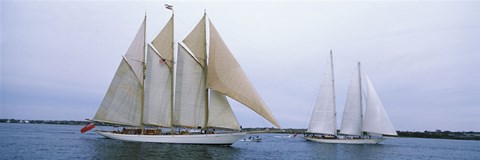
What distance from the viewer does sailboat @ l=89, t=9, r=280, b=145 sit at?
130ft

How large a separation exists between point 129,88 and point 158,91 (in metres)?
4.28

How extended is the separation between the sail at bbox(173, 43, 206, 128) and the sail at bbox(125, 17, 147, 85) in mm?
6409

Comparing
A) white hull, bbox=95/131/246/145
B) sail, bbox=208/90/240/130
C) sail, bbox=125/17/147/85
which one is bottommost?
white hull, bbox=95/131/246/145

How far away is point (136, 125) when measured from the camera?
46750mm

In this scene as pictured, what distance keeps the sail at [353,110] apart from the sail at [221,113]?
24592 millimetres

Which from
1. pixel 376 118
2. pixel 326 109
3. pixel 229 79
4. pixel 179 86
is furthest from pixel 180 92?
pixel 376 118

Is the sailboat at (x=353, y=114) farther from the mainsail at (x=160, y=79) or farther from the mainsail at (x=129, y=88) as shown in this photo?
the mainsail at (x=129, y=88)

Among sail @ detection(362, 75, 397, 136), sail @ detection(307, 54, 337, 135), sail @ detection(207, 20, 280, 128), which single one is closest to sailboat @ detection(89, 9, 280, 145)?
sail @ detection(207, 20, 280, 128)

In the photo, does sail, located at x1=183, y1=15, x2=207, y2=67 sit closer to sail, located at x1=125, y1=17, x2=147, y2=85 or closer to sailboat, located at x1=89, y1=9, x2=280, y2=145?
sailboat, located at x1=89, y1=9, x2=280, y2=145

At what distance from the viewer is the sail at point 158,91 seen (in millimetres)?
44500

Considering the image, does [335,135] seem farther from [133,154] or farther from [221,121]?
[133,154]

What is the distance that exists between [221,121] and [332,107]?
2438cm

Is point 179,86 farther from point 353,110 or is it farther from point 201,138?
point 353,110

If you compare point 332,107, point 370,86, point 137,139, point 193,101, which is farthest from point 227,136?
point 370,86
